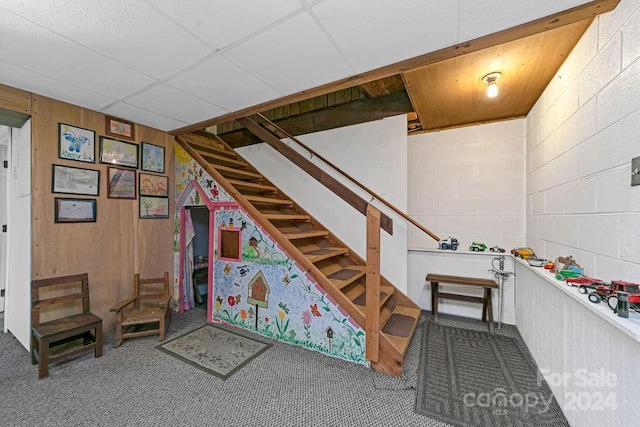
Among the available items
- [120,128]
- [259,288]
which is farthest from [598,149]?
[120,128]

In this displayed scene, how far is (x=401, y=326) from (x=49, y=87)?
4.10 metres

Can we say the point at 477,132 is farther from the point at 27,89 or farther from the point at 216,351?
the point at 27,89

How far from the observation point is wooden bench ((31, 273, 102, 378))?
2.14 m

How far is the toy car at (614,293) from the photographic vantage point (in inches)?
44.2

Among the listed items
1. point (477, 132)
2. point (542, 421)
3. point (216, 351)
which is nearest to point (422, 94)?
point (477, 132)

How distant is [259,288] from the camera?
2914 mm

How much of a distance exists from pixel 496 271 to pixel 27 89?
520 cm

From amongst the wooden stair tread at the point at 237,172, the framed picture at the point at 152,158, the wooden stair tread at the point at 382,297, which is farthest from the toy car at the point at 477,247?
the framed picture at the point at 152,158

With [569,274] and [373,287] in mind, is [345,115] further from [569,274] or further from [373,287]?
[569,274]

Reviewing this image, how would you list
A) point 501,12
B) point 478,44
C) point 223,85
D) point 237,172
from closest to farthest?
point 501,12 → point 478,44 → point 223,85 → point 237,172

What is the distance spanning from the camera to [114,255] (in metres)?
3.02

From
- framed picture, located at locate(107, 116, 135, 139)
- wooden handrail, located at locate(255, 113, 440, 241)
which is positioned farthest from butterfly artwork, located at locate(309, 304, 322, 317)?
framed picture, located at locate(107, 116, 135, 139)

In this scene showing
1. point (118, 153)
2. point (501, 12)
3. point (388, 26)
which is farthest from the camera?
point (118, 153)

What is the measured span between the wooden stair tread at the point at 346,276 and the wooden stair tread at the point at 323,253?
0.21 meters
